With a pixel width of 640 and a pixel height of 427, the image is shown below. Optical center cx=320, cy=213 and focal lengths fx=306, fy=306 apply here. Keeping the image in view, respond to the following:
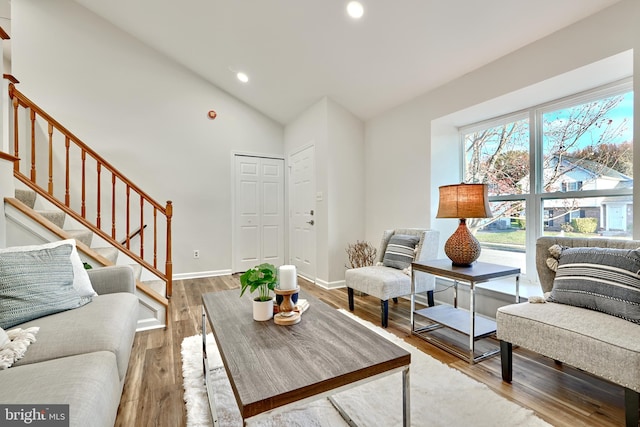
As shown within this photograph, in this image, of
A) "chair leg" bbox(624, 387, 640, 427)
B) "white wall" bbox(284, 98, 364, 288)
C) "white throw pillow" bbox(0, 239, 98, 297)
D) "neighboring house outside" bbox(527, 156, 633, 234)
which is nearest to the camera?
"chair leg" bbox(624, 387, 640, 427)

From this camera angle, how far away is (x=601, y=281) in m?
1.61

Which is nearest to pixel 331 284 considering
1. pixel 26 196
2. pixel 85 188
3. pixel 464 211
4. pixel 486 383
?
pixel 464 211

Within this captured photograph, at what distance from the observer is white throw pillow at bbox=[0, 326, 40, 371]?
1164mm

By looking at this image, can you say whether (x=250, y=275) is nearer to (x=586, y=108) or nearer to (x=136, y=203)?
(x=586, y=108)

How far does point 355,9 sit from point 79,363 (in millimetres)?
2924

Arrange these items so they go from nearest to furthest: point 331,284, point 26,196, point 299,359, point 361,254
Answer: point 299,359 → point 26,196 → point 361,254 → point 331,284

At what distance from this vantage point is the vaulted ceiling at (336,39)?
2.25 meters

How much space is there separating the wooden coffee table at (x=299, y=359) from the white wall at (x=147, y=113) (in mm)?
3466

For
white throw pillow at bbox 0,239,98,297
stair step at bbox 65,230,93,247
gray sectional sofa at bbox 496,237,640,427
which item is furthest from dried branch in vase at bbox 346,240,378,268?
stair step at bbox 65,230,93,247

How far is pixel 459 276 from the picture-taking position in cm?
215

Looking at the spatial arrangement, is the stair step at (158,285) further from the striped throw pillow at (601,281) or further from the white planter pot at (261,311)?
the striped throw pillow at (601,281)

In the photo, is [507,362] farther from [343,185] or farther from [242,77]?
[242,77]

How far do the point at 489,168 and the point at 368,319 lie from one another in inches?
77.7

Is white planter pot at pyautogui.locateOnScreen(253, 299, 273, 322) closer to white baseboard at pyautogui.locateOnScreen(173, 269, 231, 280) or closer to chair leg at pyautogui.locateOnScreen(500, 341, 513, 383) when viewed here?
chair leg at pyautogui.locateOnScreen(500, 341, 513, 383)
